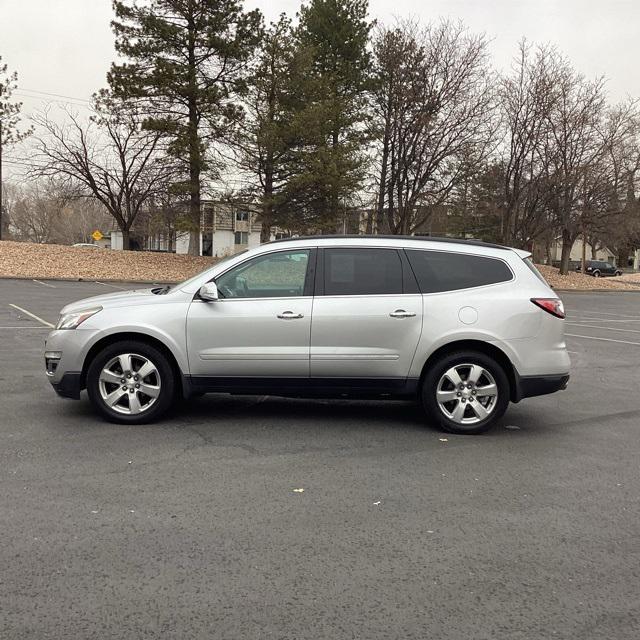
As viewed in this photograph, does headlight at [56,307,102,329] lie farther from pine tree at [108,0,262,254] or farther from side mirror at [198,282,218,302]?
pine tree at [108,0,262,254]

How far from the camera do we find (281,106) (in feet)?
99.3

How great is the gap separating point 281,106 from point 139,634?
2977 cm

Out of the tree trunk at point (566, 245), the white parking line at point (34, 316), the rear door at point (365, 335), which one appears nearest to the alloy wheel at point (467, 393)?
the rear door at point (365, 335)

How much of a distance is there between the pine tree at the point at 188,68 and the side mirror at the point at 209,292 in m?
25.2

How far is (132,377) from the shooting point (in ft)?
19.2

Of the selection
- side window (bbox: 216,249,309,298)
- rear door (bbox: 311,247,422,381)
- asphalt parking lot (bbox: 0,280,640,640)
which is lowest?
asphalt parking lot (bbox: 0,280,640,640)

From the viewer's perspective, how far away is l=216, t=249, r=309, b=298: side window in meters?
5.95

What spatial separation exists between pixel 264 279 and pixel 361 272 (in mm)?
894

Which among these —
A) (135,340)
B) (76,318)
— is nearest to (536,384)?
(135,340)

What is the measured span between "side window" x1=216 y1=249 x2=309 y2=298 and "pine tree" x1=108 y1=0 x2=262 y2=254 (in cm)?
2498

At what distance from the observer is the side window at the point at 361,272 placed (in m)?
5.93

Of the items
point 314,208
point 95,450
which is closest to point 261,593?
point 95,450

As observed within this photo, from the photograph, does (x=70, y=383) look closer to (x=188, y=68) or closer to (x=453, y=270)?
(x=453, y=270)

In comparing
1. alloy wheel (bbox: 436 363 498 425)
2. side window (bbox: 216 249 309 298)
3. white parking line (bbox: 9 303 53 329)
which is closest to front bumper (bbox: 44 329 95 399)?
side window (bbox: 216 249 309 298)
